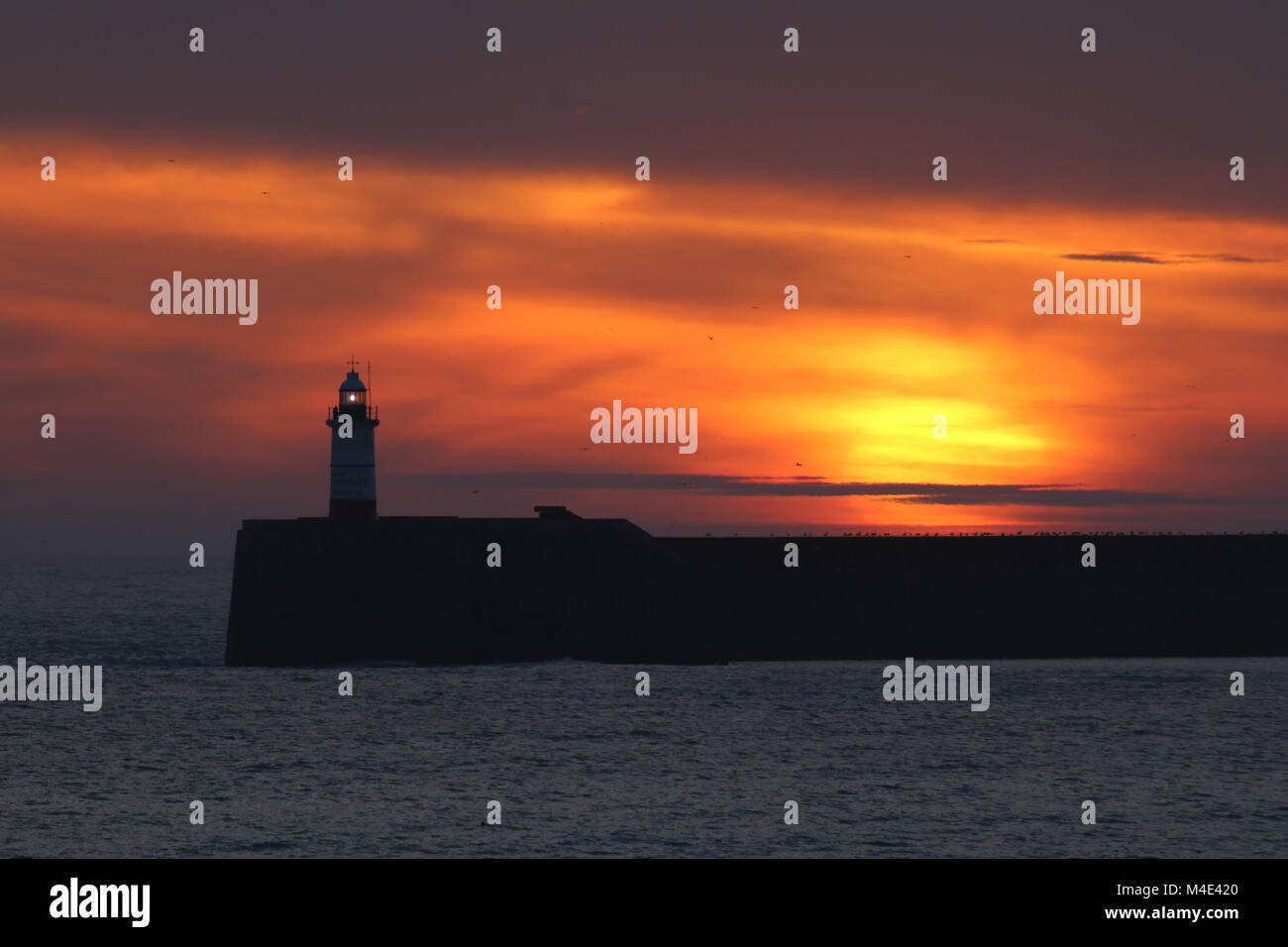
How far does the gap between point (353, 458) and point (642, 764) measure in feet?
78.6

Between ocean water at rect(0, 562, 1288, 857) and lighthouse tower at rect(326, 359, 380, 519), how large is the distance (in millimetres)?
6354

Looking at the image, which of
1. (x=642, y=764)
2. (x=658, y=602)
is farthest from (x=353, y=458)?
(x=642, y=764)

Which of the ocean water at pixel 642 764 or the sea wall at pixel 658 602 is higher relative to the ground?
the sea wall at pixel 658 602

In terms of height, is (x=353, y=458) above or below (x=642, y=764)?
above

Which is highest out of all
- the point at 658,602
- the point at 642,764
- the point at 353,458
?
the point at 353,458

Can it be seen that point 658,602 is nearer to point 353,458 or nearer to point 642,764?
point 353,458

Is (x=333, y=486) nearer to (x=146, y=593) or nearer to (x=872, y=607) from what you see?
(x=872, y=607)

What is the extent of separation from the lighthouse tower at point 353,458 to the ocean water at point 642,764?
6.35 meters

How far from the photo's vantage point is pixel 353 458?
52562mm

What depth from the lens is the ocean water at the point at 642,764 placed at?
81.4 ft

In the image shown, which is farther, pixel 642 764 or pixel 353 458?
pixel 353 458

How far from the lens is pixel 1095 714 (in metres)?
41.9

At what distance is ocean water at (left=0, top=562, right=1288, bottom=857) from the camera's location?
24.8m
